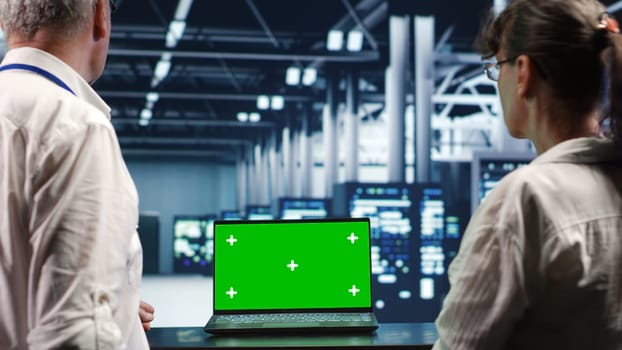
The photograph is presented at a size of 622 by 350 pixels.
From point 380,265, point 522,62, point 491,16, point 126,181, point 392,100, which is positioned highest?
point 392,100

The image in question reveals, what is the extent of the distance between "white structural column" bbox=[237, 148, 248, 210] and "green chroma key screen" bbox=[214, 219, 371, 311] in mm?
24557

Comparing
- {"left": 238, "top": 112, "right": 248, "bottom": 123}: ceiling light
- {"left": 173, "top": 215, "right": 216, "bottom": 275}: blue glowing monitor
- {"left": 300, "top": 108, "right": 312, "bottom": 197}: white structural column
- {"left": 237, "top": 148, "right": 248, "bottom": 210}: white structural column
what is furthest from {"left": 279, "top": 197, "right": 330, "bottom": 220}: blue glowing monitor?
{"left": 237, "top": 148, "right": 248, "bottom": 210}: white structural column

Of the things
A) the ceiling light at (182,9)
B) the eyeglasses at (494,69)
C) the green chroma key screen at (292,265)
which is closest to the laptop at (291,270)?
the green chroma key screen at (292,265)

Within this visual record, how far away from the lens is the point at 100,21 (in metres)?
1.52

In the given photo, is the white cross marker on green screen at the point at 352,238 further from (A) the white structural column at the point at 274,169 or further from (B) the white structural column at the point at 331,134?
(A) the white structural column at the point at 274,169

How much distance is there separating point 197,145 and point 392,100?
19262 millimetres

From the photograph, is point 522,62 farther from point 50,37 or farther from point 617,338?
point 50,37

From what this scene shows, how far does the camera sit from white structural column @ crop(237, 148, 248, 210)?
2739 centimetres

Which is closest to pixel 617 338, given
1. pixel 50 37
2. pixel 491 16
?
pixel 491 16

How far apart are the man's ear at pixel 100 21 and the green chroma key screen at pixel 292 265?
44.1 inches

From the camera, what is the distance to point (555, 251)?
127 cm

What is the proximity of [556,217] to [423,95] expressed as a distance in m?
8.42

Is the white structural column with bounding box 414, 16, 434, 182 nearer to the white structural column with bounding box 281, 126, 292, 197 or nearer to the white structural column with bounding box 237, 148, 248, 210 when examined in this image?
the white structural column with bounding box 281, 126, 292, 197

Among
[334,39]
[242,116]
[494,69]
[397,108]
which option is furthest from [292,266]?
[242,116]
